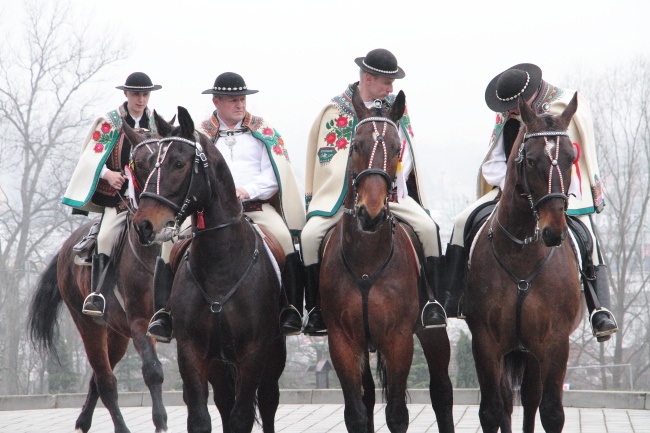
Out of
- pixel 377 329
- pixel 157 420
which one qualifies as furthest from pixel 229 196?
pixel 157 420

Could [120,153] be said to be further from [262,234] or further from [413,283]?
[413,283]

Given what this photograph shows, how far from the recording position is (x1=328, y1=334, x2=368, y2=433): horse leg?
731 cm

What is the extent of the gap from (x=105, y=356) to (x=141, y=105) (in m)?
2.81

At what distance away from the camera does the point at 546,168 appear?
22.9 ft

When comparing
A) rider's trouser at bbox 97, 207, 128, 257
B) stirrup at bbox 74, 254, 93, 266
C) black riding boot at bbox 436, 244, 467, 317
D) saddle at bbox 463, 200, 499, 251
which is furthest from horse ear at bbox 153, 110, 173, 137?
stirrup at bbox 74, 254, 93, 266

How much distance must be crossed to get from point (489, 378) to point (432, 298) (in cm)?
73

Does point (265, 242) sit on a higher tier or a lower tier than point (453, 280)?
higher

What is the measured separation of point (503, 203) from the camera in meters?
7.69

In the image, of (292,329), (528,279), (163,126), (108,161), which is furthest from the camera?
(108,161)

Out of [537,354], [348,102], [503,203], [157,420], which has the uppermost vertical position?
[348,102]

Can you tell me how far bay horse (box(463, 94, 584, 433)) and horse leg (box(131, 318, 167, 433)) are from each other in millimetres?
3337

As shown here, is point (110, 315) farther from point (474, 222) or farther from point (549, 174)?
point (549, 174)

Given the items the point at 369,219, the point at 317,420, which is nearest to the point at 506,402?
the point at 369,219

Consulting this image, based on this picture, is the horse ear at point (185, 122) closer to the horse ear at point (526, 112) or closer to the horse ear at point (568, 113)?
the horse ear at point (526, 112)
